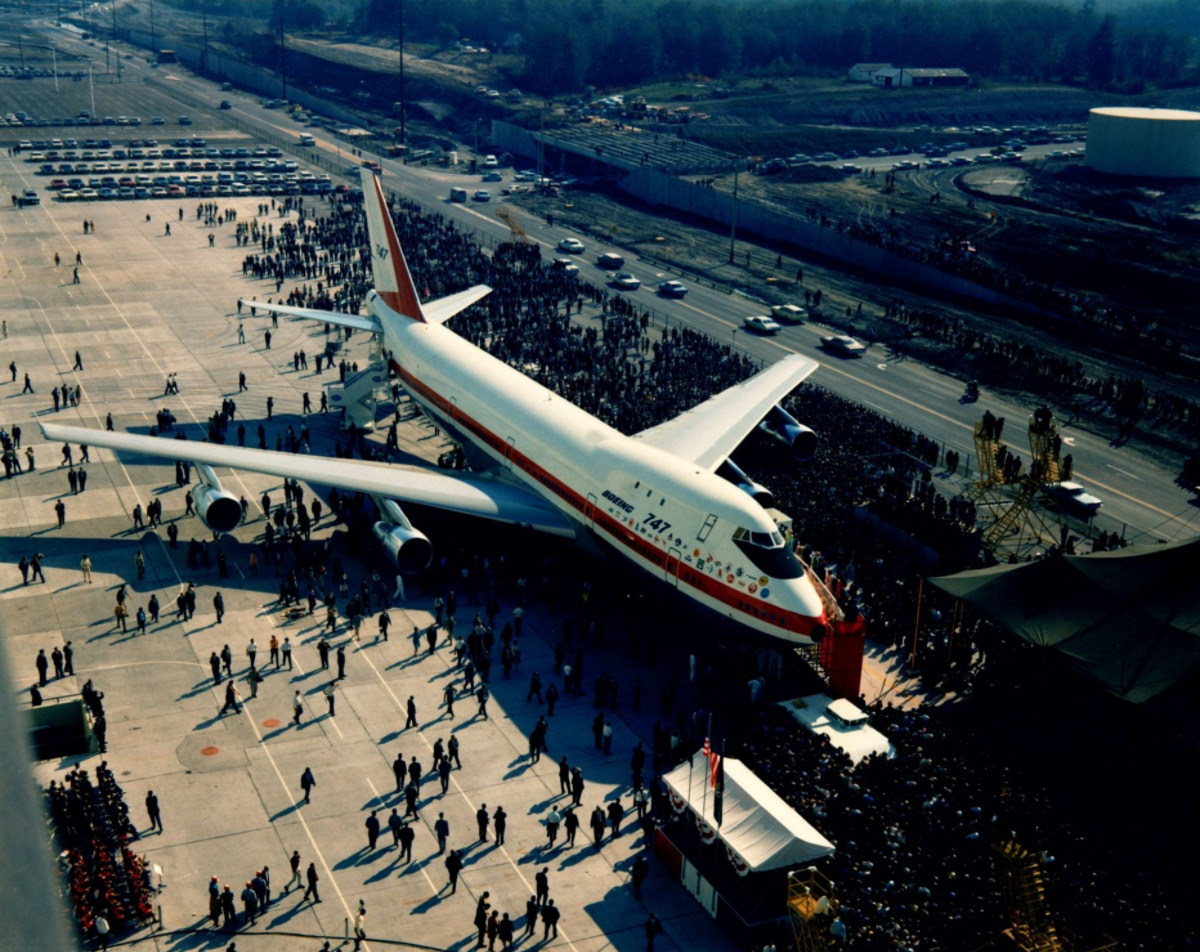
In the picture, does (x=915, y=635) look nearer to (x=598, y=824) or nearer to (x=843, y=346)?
(x=598, y=824)

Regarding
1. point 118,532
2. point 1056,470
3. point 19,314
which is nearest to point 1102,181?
point 1056,470

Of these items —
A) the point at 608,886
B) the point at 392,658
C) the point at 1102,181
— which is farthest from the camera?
the point at 1102,181

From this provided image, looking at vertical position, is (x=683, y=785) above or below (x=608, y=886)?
above

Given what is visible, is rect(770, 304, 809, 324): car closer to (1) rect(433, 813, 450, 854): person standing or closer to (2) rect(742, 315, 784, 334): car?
(2) rect(742, 315, 784, 334): car

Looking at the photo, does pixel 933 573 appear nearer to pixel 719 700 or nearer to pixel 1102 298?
pixel 719 700

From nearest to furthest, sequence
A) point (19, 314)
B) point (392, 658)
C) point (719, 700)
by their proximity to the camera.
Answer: point (719, 700), point (392, 658), point (19, 314)

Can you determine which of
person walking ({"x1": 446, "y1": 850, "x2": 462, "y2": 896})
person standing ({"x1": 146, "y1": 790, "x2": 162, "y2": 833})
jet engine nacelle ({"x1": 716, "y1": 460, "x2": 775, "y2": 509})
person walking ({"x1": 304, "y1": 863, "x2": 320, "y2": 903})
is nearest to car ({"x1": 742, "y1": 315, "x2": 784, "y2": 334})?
jet engine nacelle ({"x1": 716, "y1": 460, "x2": 775, "y2": 509})
